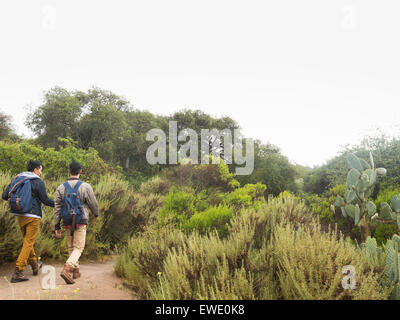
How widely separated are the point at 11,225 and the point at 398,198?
26.3 ft

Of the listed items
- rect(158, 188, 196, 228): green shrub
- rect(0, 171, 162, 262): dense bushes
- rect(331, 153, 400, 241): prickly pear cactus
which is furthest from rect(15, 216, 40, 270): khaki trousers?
rect(331, 153, 400, 241): prickly pear cactus

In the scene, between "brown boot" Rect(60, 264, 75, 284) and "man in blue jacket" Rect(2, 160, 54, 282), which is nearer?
"brown boot" Rect(60, 264, 75, 284)

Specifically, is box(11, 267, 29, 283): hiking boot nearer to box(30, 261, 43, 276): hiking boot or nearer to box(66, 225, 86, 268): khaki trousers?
box(30, 261, 43, 276): hiking boot

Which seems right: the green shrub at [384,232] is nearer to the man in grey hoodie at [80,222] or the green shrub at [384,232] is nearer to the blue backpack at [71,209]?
the man in grey hoodie at [80,222]

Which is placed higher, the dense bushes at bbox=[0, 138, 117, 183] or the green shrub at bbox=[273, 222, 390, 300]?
the dense bushes at bbox=[0, 138, 117, 183]

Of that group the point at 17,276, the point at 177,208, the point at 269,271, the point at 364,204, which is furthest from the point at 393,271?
the point at 177,208

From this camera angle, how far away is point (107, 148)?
24875 millimetres

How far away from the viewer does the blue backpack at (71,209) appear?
452cm

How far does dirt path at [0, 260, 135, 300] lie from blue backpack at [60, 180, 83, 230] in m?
0.95

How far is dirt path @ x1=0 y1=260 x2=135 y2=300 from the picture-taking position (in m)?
3.74

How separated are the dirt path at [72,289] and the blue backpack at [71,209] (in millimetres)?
950

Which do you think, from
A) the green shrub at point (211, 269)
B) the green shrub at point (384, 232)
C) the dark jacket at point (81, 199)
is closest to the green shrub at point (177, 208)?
the green shrub at point (211, 269)
